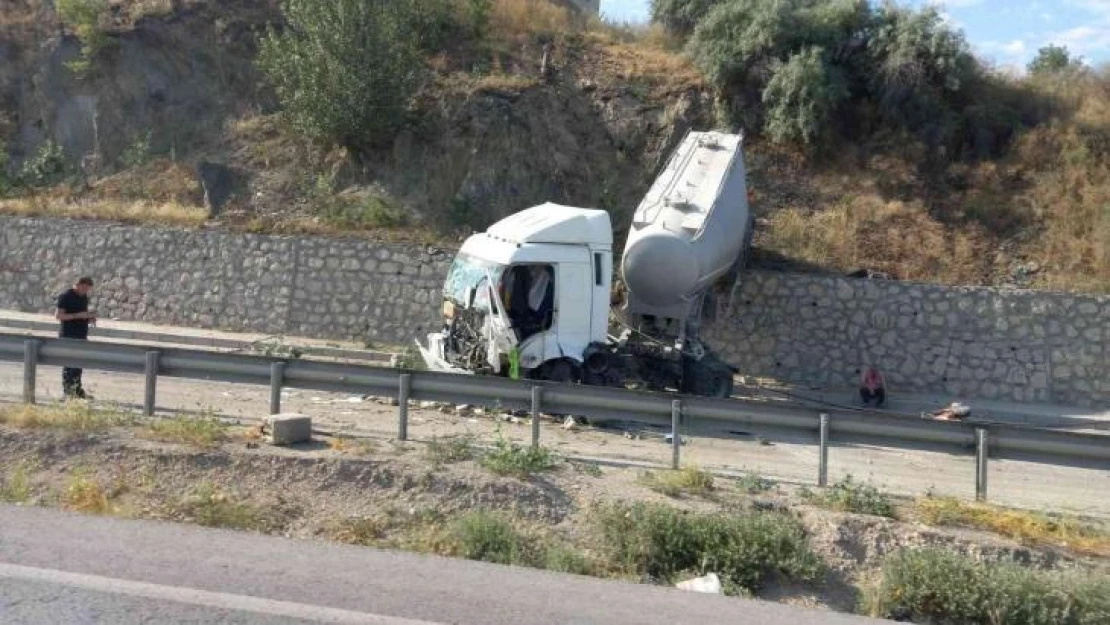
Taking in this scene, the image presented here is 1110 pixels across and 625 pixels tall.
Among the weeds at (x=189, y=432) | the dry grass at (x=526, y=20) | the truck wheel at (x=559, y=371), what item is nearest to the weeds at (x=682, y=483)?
the weeds at (x=189, y=432)

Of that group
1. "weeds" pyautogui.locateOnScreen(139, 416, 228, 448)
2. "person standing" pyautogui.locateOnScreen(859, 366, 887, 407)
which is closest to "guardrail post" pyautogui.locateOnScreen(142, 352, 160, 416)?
"weeds" pyautogui.locateOnScreen(139, 416, 228, 448)

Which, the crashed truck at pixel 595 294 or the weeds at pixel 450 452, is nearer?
the weeds at pixel 450 452

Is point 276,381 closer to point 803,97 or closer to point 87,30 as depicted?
point 803,97

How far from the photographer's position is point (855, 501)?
9031mm

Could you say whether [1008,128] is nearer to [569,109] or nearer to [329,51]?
[569,109]

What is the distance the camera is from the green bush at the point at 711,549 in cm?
764

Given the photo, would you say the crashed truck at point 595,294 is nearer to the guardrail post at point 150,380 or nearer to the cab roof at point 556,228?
the cab roof at point 556,228

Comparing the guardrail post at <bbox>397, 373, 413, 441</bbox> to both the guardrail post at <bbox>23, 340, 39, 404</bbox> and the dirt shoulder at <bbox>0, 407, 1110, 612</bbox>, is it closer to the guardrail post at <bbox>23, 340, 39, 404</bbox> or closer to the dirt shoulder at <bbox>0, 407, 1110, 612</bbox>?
the dirt shoulder at <bbox>0, 407, 1110, 612</bbox>

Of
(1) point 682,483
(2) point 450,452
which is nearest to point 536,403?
(2) point 450,452

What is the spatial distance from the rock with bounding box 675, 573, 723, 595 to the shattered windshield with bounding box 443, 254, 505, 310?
8959 mm

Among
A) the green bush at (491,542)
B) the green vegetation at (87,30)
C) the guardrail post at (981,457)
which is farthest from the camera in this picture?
the green vegetation at (87,30)

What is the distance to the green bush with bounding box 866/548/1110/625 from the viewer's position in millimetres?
7059

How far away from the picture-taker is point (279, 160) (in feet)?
93.4

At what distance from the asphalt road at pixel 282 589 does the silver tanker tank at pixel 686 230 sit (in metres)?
10.5
